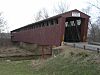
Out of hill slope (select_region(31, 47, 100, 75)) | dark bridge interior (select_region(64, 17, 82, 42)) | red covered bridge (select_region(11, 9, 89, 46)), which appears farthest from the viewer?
dark bridge interior (select_region(64, 17, 82, 42))

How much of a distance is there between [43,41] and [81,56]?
1471 cm

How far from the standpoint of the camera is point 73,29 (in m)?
Answer: 26.2

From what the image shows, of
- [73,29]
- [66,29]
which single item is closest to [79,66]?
[73,29]

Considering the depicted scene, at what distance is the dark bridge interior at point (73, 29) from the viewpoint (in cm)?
2591

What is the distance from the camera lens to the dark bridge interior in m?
25.9

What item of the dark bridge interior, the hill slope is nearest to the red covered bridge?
the dark bridge interior

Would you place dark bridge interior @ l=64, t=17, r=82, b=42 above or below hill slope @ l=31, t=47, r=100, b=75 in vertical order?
above

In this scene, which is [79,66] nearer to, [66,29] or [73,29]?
[73,29]

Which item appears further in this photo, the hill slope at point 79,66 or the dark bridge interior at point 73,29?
the dark bridge interior at point 73,29

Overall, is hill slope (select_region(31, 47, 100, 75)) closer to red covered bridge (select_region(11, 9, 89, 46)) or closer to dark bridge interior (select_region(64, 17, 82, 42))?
red covered bridge (select_region(11, 9, 89, 46))

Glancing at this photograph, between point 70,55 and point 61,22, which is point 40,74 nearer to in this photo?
point 70,55

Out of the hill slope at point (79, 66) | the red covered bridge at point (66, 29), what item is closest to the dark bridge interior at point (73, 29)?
the red covered bridge at point (66, 29)

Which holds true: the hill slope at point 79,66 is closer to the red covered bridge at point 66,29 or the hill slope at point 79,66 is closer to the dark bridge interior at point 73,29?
the red covered bridge at point 66,29

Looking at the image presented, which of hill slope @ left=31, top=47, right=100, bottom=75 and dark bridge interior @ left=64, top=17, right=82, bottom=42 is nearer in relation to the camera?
hill slope @ left=31, top=47, right=100, bottom=75
